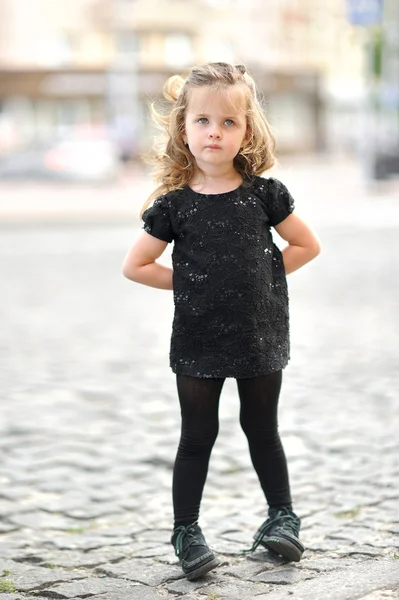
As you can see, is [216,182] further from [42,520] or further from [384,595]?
[42,520]

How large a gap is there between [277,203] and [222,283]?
0.32 m

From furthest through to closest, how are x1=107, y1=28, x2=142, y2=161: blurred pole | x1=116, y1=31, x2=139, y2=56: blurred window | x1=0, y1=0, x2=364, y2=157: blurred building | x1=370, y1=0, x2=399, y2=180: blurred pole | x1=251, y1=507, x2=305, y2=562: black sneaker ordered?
x1=116, y1=31, x2=139, y2=56: blurred window
x1=0, y1=0, x2=364, y2=157: blurred building
x1=107, y1=28, x2=142, y2=161: blurred pole
x1=370, y1=0, x2=399, y2=180: blurred pole
x1=251, y1=507, x2=305, y2=562: black sneaker

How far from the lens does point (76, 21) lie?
2004 inches

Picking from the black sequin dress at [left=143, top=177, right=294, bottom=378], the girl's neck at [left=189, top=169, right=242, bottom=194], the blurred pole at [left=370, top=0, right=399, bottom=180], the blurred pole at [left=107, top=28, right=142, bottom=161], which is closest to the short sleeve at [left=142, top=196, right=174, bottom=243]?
the black sequin dress at [left=143, top=177, right=294, bottom=378]

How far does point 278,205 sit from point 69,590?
1.34 m

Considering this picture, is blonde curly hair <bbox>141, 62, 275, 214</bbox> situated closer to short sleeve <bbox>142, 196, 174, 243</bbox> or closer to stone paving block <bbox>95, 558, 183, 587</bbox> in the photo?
short sleeve <bbox>142, 196, 174, 243</bbox>

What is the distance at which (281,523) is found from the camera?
3.43 meters

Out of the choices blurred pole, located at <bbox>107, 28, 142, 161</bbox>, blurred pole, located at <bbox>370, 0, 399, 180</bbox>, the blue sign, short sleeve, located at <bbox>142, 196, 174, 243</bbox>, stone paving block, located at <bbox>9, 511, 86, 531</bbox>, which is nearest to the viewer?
short sleeve, located at <bbox>142, 196, 174, 243</bbox>

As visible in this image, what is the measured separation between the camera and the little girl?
10.4 feet

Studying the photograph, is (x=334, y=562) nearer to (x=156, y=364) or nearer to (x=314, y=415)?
(x=314, y=415)

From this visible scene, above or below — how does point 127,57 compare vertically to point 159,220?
above

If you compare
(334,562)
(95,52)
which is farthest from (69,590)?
(95,52)

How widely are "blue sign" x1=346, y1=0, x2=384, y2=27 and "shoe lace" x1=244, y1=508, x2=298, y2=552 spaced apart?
21.8 meters

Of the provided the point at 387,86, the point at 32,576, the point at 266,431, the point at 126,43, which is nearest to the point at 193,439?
the point at 266,431
